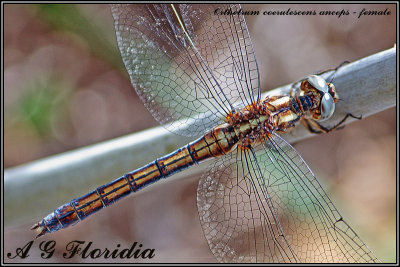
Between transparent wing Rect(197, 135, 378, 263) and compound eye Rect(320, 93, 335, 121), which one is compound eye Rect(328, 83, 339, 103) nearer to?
compound eye Rect(320, 93, 335, 121)

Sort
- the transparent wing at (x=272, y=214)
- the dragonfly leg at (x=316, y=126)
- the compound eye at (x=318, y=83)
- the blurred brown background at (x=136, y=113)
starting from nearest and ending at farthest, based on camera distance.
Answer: the transparent wing at (x=272, y=214), the compound eye at (x=318, y=83), the dragonfly leg at (x=316, y=126), the blurred brown background at (x=136, y=113)

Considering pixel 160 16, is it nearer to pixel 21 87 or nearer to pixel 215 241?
pixel 215 241

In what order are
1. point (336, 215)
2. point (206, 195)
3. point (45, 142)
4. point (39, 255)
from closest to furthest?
1. point (336, 215)
2. point (206, 195)
3. point (39, 255)
4. point (45, 142)

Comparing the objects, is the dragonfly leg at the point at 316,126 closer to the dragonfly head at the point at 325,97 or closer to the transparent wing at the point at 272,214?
the dragonfly head at the point at 325,97

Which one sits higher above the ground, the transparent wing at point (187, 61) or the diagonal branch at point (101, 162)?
the transparent wing at point (187, 61)

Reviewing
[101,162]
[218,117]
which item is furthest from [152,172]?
[218,117]

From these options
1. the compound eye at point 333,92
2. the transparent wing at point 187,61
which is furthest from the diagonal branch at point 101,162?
the transparent wing at point 187,61

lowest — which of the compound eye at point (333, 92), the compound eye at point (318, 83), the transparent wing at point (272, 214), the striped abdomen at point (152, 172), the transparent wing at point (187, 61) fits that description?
the transparent wing at point (272, 214)

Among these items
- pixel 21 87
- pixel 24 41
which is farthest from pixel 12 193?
pixel 24 41
